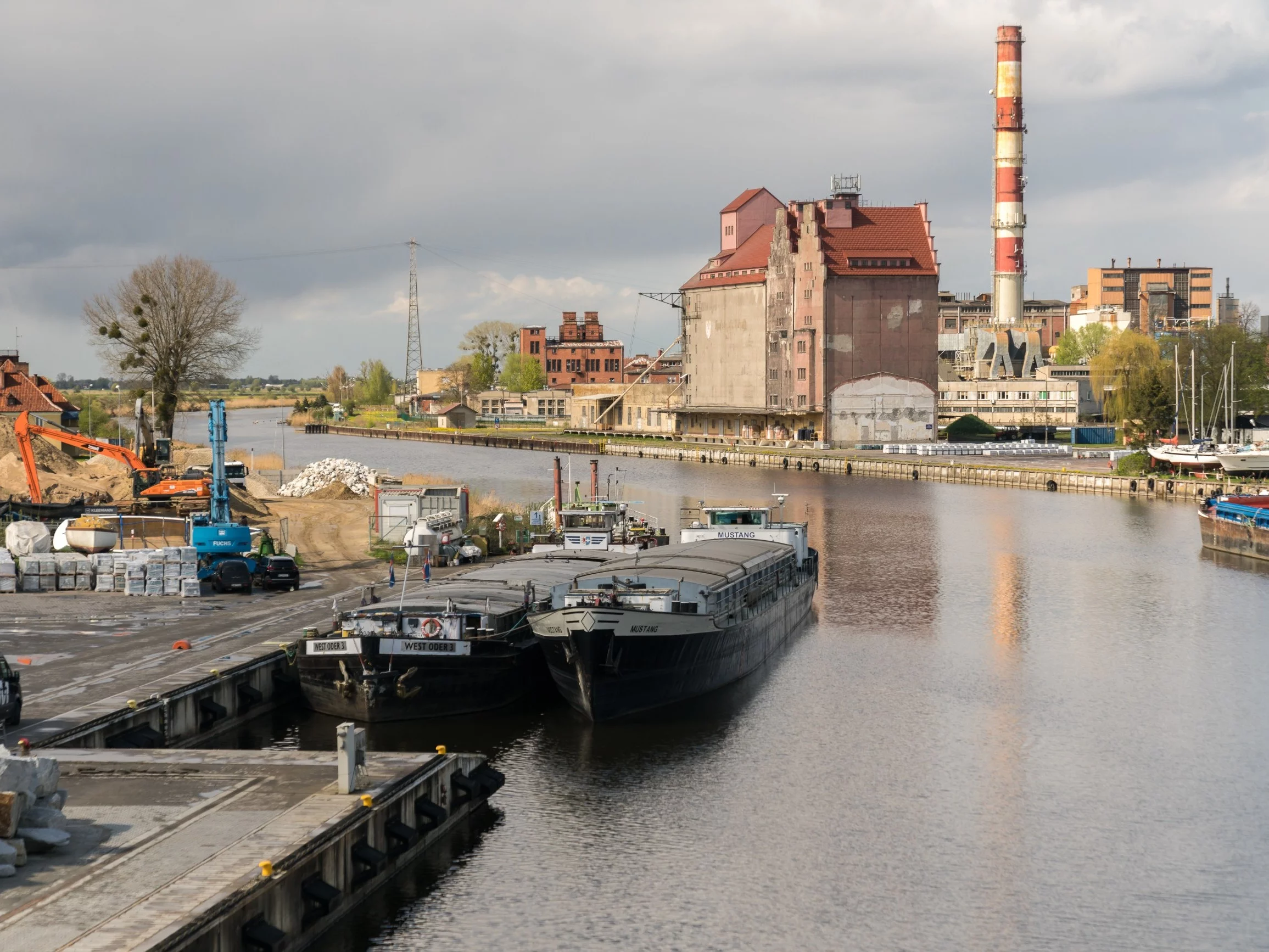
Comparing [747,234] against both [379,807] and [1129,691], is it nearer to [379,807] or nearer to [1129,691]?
[1129,691]

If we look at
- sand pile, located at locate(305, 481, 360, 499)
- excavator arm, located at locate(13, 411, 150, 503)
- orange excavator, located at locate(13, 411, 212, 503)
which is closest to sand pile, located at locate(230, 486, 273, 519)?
orange excavator, located at locate(13, 411, 212, 503)

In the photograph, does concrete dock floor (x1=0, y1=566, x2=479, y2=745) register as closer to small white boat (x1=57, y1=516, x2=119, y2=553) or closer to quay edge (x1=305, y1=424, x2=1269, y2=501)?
small white boat (x1=57, y1=516, x2=119, y2=553)

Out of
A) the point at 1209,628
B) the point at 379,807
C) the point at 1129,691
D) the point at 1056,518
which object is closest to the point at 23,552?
the point at 379,807

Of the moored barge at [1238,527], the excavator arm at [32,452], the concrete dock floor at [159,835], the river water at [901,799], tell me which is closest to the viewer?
the concrete dock floor at [159,835]

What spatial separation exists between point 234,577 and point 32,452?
101 feet

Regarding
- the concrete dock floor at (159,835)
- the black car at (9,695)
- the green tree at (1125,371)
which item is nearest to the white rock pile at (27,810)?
the concrete dock floor at (159,835)

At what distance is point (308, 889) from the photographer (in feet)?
70.3

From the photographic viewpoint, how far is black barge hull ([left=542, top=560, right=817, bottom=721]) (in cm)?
3506

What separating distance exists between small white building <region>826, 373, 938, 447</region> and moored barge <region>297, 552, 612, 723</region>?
120 meters

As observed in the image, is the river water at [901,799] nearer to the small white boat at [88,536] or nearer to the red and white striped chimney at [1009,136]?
the small white boat at [88,536]

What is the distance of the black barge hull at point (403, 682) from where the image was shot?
3481 centimetres

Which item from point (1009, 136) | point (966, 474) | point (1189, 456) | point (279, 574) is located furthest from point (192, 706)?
point (1009, 136)

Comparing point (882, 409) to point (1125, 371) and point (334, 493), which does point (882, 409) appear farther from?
point (334, 493)

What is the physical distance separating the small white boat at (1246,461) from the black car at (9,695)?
3698 inches
